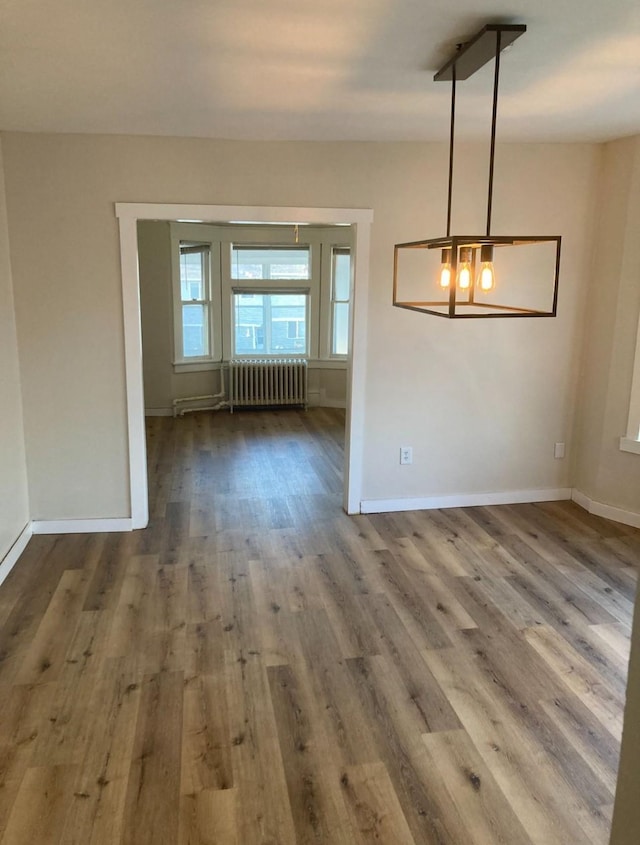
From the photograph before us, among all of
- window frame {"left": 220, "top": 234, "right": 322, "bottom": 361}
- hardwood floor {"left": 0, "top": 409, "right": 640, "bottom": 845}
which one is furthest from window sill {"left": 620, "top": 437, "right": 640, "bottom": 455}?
window frame {"left": 220, "top": 234, "right": 322, "bottom": 361}

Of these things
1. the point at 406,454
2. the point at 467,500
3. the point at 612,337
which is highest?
the point at 612,337

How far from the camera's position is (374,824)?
199cm

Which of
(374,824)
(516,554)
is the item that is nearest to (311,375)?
(516,554)

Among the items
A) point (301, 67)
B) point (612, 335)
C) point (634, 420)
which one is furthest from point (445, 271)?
point (634, 420)

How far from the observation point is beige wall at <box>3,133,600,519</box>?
384cm

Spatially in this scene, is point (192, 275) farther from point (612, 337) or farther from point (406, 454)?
point (612, 337)

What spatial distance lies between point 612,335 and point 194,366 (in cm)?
491

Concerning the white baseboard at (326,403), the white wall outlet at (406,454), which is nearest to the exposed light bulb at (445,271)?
the white wall outlet at (406,454)

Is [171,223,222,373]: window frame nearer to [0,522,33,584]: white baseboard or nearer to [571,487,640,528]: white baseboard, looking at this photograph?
[0,522,33,584]: white baseboard

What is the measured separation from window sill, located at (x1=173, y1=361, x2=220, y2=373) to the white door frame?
3506mm

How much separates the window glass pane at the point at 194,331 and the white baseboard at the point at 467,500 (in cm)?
398

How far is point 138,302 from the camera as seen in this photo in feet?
13.0

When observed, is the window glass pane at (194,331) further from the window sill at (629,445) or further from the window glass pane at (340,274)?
the window sill at (629,445)

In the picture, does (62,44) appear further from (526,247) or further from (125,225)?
(526,247)
